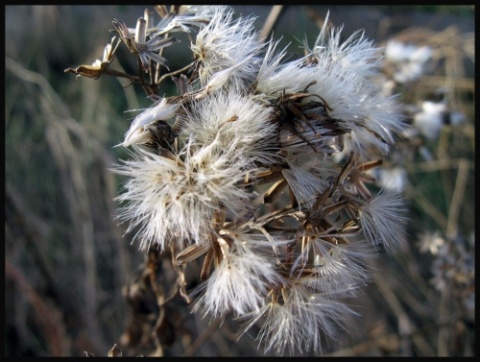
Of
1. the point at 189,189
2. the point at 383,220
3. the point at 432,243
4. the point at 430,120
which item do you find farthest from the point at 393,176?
the point at 189,189

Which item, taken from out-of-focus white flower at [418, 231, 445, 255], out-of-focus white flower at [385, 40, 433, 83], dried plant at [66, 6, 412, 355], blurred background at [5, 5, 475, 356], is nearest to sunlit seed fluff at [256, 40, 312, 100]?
dried plant at [66, 6, 412, 355]

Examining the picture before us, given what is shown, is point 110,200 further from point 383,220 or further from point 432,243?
point 383,220

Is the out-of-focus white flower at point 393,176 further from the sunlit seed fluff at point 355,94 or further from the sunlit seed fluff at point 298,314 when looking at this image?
the sunlit seed fluff at point 298,314

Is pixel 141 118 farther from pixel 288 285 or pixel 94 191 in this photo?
pixel 94 191

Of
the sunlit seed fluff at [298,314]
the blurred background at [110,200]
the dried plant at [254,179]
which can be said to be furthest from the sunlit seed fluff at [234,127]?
the blurred background at [110,200]

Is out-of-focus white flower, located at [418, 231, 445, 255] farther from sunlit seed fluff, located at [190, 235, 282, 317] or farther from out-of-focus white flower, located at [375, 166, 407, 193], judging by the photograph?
sunlit seed fluff, located at [190, 235, 282, 317]

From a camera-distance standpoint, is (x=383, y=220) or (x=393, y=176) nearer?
(x=383, y=220)
